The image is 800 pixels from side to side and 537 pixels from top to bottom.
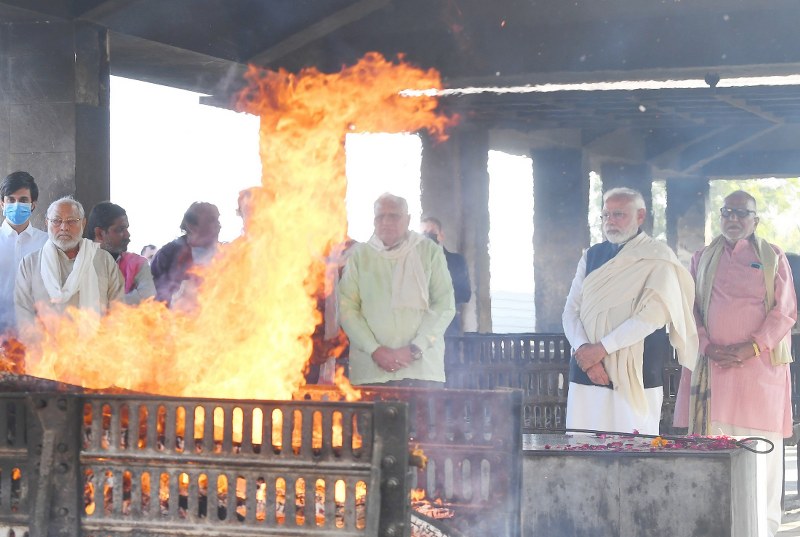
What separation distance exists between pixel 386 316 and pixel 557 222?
11705 mm

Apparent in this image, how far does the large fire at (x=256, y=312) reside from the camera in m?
4.55

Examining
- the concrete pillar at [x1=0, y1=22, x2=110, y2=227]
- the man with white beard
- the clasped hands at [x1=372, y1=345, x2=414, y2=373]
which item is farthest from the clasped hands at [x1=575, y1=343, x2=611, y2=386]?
the concrete pillar at [x1=0, y1=22, x2=110, y2=227]

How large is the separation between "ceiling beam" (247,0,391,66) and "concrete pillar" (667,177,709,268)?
14.8 meters

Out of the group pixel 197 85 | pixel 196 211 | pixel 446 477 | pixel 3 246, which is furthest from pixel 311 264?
pixel 197 85

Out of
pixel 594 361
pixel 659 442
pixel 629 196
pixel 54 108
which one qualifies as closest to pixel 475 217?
pixel 54 108

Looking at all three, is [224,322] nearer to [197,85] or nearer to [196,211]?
[196,211]

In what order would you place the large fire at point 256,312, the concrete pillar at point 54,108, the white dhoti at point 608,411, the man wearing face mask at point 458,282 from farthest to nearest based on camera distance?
the man wearing face mask at point 458,282 → the concrete pillar at point 54,108 → the white dhoti at point 608,411 → the large fire at point 256,312

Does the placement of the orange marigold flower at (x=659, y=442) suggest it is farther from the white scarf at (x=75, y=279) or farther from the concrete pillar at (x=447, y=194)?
the concrete pillar at (x=447, y=194)

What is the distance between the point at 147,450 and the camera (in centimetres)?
343

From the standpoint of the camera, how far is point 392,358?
6676 millimetres

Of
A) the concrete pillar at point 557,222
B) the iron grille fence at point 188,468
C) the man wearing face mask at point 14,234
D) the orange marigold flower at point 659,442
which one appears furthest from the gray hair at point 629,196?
the concrete pillar at point 557,222

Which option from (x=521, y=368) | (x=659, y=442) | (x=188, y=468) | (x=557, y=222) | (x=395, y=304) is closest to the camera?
(x=188, y=468)

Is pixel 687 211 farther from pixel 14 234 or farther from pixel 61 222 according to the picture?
pixel 61 222

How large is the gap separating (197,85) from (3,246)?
4813 mm
